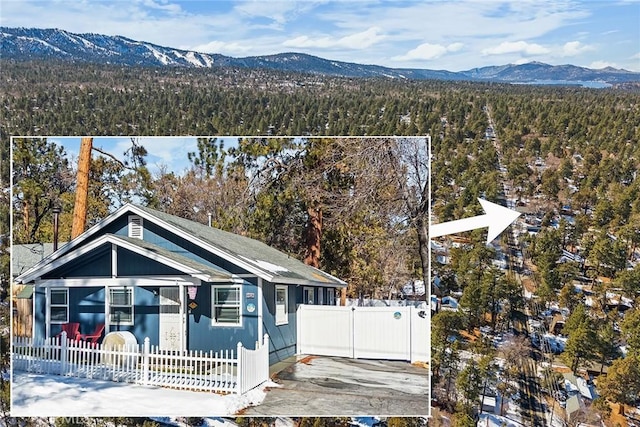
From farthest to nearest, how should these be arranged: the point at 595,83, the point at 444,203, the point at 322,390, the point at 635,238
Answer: the point at 595,83 < the point at 444,203 < the point at 635,238 < the point at 322,390

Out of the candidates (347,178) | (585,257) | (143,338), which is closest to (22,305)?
(143,338)

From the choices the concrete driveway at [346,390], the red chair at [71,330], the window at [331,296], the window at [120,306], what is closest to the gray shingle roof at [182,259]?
the window at [120,306]

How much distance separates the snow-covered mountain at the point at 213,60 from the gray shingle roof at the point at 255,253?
1593 inches

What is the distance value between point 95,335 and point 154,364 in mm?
719

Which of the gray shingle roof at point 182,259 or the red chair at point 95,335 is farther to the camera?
the red chair at point 95,335

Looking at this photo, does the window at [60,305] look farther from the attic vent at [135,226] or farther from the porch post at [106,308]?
the attic vent at [135,226]

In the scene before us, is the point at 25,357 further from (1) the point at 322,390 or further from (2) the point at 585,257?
(2) the point at 585,257

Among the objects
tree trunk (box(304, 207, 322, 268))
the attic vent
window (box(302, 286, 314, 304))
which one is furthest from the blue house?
tree trunk (box(304, 207, 322, 268))

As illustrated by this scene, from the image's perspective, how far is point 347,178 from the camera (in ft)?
27.4

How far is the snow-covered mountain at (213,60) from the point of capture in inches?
2019

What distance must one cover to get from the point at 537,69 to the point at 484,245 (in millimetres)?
38799

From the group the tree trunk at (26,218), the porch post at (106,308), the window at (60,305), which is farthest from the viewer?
the tree trunk at (26,218)

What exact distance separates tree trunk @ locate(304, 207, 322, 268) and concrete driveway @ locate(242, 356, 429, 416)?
2028mm

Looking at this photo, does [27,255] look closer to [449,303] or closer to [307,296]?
[307,296]
